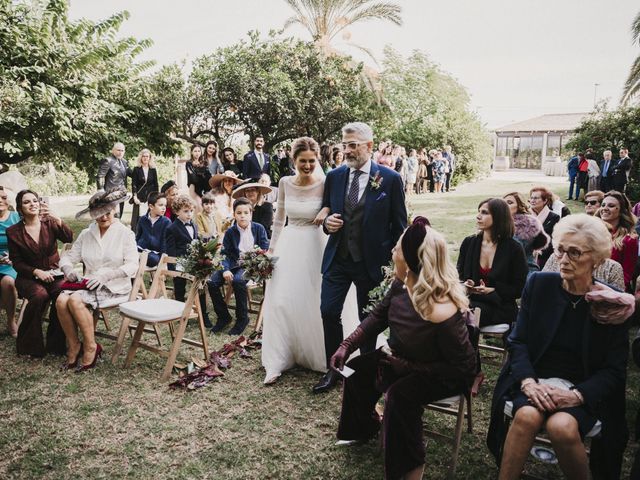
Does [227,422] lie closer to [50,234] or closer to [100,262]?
[100,262]

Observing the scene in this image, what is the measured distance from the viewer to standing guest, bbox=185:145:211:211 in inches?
386

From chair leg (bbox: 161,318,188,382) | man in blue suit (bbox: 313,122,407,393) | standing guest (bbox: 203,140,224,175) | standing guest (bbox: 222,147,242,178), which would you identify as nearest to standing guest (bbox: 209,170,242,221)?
standing guest (bbox: 203,140,224,175)

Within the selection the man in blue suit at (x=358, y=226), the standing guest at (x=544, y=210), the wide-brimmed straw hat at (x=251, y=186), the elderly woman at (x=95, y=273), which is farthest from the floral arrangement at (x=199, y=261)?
the standing guest at (x=544, y=210)

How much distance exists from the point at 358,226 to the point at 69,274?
3.10 metres

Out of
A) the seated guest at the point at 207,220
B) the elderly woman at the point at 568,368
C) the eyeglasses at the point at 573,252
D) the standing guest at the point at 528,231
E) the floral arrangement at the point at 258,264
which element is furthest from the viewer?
the seated guest at the point at 207,220

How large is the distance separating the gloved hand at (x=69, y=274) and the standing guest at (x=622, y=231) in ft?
17.7

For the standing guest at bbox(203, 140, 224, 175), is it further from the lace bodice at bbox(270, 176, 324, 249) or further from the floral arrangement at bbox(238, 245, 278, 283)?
the lace bodice at bbox(270, 176, 324, 249)

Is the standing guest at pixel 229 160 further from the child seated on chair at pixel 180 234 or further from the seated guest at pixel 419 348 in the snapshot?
the seated guest at pixel 419 348

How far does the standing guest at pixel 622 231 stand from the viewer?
16.7ft

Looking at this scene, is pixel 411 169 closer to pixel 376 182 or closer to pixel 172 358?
pixel 376 182

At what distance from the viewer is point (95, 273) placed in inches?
211

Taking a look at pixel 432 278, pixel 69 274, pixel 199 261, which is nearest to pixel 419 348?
pixel 432 278

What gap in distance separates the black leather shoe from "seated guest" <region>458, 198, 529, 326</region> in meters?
1.42

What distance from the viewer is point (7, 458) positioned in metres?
3.50
